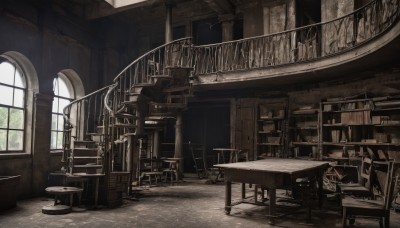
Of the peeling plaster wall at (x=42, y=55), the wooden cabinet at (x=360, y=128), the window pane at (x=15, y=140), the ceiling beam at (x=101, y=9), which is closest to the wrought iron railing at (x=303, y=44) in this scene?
the wooden cabinet at (x=360, y=128)

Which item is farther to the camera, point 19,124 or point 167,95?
point 167,95

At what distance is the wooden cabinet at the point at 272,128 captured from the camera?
9516 mm

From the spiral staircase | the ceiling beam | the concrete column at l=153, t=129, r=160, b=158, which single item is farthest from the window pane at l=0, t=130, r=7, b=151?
the ceiling beam

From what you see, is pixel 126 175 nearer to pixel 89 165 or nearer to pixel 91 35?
pixel 89 165

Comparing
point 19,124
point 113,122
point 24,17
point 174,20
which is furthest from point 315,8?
point 19,124

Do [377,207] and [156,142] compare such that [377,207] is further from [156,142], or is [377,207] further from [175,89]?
[156,142]

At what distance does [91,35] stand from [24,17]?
8.85ft

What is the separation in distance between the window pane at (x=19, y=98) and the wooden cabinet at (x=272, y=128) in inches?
265

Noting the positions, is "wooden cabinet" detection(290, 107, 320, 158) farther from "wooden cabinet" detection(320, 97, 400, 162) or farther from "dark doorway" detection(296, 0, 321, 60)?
"dark doorway" detection(296, 0, 321, 60)

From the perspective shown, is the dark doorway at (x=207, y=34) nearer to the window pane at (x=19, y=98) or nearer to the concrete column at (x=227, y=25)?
the concrete column at (x=227, y=25)

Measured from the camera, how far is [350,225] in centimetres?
475

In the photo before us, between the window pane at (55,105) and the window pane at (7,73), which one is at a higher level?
the window pane at (7,73)

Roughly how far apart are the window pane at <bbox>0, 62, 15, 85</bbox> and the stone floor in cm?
280

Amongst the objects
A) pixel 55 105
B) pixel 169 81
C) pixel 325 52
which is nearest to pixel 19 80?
pixel 55 105
